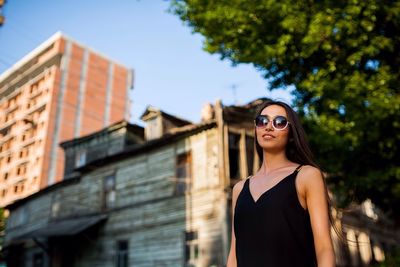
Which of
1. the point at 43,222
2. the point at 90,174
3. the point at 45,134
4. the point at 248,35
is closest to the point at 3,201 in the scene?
the point at 45,134

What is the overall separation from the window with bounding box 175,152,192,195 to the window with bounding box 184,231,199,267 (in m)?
1.92

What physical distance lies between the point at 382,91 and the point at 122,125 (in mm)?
17194

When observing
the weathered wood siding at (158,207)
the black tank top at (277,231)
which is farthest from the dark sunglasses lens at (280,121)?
the weathered wood siding at (158,207)

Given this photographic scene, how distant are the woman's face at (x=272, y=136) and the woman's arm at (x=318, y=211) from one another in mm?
260

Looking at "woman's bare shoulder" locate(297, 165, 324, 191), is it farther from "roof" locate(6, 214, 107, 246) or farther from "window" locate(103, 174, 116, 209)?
"window" locate(103, 174, 116, 209)

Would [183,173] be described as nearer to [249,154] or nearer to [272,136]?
[249,154]

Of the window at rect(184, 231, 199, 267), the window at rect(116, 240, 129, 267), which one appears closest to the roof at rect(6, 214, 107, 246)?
the window at rect(116, 240, 129, 267)

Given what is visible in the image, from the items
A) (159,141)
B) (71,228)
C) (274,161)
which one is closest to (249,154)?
(159,141)

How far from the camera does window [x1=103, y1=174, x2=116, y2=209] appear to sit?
20.8 m

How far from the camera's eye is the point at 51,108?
4869 cm

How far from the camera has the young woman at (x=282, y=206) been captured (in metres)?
1.92

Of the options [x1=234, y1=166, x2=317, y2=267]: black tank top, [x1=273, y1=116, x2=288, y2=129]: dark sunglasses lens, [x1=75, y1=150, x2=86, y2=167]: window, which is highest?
[x1=75, y1=150, x2=86, y2=167]: window

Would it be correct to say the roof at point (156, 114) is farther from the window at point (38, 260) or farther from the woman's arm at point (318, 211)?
the woman's arm at point (318, 211)

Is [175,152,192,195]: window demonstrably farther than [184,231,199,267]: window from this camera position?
Yes
